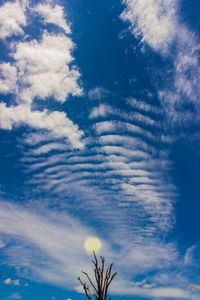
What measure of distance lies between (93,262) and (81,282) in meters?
1.14

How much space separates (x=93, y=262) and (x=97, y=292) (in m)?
1.28

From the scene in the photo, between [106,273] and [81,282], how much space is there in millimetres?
1320

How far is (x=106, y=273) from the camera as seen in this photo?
49.6ft

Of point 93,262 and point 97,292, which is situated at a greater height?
point 93,262

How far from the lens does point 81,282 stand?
50.8 feet

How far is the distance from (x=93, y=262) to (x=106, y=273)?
29.7 inches

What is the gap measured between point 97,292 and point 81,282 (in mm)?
1081

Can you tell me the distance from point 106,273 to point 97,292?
892 millimetres

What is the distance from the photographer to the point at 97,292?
48.2ft

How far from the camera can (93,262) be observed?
15.3 meters
